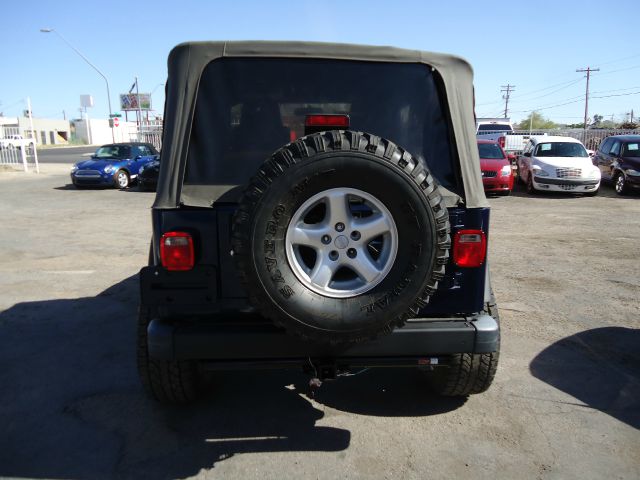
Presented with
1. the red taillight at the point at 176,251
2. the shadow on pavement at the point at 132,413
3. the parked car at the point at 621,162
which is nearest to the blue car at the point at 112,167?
the shadow on pavement at the point at 132,413

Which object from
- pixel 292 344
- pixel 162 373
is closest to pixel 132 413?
pixel 162 373

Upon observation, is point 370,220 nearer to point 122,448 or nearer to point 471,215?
point 471,215

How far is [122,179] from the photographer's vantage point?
17.5 meters

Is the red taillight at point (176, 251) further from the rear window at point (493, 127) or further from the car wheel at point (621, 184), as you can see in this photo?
the rear window at point (493, 127)

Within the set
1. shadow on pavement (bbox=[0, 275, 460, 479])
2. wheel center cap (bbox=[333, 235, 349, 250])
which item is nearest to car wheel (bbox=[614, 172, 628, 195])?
shadow on pavement (bbox=[0, 275, 460, 479])

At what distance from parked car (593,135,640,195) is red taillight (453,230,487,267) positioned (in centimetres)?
1408

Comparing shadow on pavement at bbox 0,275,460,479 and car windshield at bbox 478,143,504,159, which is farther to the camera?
car windshield at bbox 478,143,504,159

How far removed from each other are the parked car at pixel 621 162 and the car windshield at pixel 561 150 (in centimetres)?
97

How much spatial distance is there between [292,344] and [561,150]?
15.1 m

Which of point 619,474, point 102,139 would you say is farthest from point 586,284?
point 102,139

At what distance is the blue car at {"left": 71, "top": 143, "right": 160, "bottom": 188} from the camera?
1702 centimetres

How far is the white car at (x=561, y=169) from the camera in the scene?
14.5m

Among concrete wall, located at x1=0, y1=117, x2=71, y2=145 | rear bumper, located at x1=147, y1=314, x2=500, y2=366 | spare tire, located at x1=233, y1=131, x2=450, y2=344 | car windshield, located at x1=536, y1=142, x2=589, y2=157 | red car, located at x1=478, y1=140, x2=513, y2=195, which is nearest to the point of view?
spare tire, located at x1=233, y1=131, x2=450, y2=344

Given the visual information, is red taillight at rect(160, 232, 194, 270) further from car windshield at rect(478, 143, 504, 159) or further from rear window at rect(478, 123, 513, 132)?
rear window at rect(478, 123, 513, 132)
